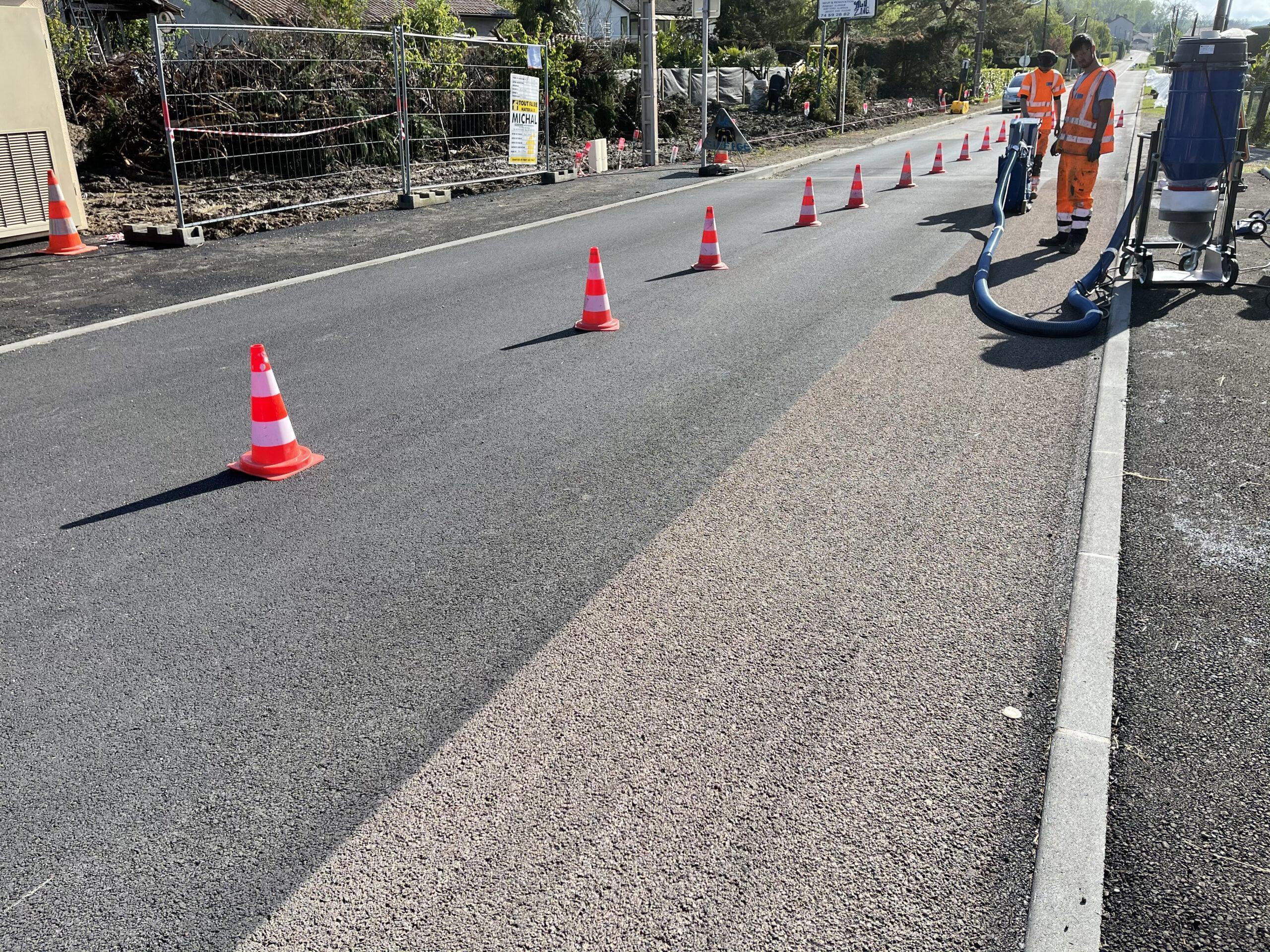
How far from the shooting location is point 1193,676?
343 centimetres

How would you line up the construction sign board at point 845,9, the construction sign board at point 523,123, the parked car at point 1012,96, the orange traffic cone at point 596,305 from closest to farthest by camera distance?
1. the orange traffic cone at point 596,305
2. the construction sign board at point 523,123
3. the construction sign board at point 845,9
4. the parked car at point 1012,96

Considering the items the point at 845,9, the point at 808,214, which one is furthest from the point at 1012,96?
the point at 808,214

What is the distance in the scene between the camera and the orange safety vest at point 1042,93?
47.4 feet

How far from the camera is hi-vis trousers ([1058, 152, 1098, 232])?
1045 cm

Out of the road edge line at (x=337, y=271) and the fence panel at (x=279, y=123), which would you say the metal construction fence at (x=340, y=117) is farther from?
the road edge line at (x=337, y=271)

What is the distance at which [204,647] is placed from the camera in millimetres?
3680

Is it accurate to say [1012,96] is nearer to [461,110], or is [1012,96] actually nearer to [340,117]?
[461,110]

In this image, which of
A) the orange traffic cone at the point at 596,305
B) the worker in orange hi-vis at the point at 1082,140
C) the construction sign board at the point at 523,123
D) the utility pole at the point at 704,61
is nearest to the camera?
the orange traffic cone at the point at 596,305

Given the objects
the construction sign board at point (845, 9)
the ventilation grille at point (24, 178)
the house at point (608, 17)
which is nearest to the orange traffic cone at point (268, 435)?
the ventilation grille at point (24, 178)

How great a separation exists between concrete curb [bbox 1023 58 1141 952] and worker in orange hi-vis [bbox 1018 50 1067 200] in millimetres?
10975

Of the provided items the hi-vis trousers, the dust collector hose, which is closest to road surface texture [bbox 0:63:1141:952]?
the dust collector hose

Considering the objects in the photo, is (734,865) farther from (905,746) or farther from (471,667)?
(471,667)

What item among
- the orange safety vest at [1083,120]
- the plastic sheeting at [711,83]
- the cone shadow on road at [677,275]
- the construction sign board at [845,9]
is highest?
the construction sign board at [845,9]

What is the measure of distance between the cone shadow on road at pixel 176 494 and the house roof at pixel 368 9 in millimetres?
27072
